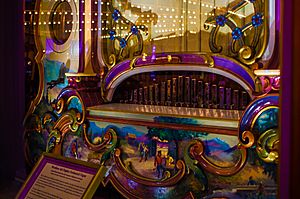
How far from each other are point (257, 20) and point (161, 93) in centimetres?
96

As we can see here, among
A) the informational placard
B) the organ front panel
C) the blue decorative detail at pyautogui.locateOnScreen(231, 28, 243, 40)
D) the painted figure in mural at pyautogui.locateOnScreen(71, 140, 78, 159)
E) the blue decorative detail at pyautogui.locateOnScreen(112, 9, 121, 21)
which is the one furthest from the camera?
the blue decorative detail at pyautogui.locateOnScreen(112, 9, 121, 21)

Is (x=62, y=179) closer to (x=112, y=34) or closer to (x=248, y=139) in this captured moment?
(x=248, y=139)

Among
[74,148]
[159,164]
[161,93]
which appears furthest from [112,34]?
[159,164]

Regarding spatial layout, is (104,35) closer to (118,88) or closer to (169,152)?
(118,88)

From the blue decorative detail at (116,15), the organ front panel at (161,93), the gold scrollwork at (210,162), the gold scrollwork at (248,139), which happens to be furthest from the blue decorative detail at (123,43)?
the gold scrollwork at (248,139)

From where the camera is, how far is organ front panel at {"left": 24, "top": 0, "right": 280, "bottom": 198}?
241 cm

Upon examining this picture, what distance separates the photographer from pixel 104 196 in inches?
124

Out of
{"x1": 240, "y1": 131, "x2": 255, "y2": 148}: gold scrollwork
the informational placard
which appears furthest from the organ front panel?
the informational placard

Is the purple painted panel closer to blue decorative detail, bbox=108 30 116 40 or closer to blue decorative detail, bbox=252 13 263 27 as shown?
blue decorative detail, bbox=252 13 263 27

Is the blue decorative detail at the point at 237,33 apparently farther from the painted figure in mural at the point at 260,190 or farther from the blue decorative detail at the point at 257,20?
the painted figure in mural at the point at 260,190

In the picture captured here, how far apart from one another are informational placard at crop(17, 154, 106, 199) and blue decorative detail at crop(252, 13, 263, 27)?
1.48 metres

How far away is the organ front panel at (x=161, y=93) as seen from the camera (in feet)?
7.91

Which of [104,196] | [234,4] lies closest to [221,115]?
[234,4]

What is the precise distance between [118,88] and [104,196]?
0.92 meters
